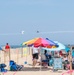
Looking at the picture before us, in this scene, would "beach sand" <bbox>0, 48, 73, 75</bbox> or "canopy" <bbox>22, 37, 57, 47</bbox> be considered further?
"beach sand" <bbox>0, 48, 73, 75</bbox>

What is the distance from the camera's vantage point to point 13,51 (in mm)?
30969

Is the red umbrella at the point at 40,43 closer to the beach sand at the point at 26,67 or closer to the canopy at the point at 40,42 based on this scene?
the canopy at the point at 40,42

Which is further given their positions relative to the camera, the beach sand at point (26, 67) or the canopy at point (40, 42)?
the beach sand at point (26, 67)

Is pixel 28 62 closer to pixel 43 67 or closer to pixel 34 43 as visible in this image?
pixel 43 67

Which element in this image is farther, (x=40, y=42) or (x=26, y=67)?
(x=26, y=67)

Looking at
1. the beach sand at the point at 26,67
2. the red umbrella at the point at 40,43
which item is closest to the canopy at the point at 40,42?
the red umbrella at the point at 40,43

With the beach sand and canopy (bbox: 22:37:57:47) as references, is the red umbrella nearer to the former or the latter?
canopy (bbox: 22:37:57:47)

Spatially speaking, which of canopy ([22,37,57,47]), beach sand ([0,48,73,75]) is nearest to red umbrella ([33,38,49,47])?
canopy ([22,37,57,47])

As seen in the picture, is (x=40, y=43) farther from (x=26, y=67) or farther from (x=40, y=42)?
(x=26, y=67)

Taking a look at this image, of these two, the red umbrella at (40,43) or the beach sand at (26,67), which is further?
the beach sand at (26,67)

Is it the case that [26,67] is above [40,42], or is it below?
below

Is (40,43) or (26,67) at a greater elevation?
(40,43)

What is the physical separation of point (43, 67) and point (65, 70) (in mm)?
2538

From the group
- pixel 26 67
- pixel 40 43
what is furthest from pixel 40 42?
pixel 26 67
